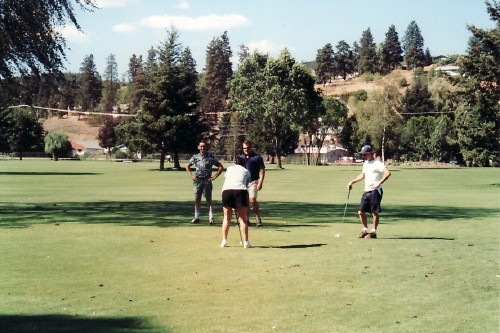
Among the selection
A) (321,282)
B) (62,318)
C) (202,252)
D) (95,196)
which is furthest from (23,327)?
(95,196)

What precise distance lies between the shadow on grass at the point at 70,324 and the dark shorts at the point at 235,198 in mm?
5863

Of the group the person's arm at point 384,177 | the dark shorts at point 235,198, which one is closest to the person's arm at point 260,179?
the person's arm at point 384,177

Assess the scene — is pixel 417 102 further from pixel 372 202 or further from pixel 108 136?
pixel 372 202

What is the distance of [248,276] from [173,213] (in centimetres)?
1196

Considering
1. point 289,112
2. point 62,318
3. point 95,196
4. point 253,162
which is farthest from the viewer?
point 289,112

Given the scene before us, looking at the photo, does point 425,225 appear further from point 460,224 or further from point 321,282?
point 321,282

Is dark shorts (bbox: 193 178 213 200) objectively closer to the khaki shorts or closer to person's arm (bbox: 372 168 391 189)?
the khaki shorts

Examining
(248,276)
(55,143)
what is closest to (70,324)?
→ (248,276)

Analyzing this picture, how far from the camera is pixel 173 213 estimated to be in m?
21.8

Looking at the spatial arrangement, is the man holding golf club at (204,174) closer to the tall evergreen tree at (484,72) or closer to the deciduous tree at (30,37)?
the deciduous tree at (30,37)

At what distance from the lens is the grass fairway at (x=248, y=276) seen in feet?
24.6

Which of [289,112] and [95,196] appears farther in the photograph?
[289,112]

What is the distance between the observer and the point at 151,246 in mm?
13602

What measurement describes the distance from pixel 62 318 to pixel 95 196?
76.3ft
